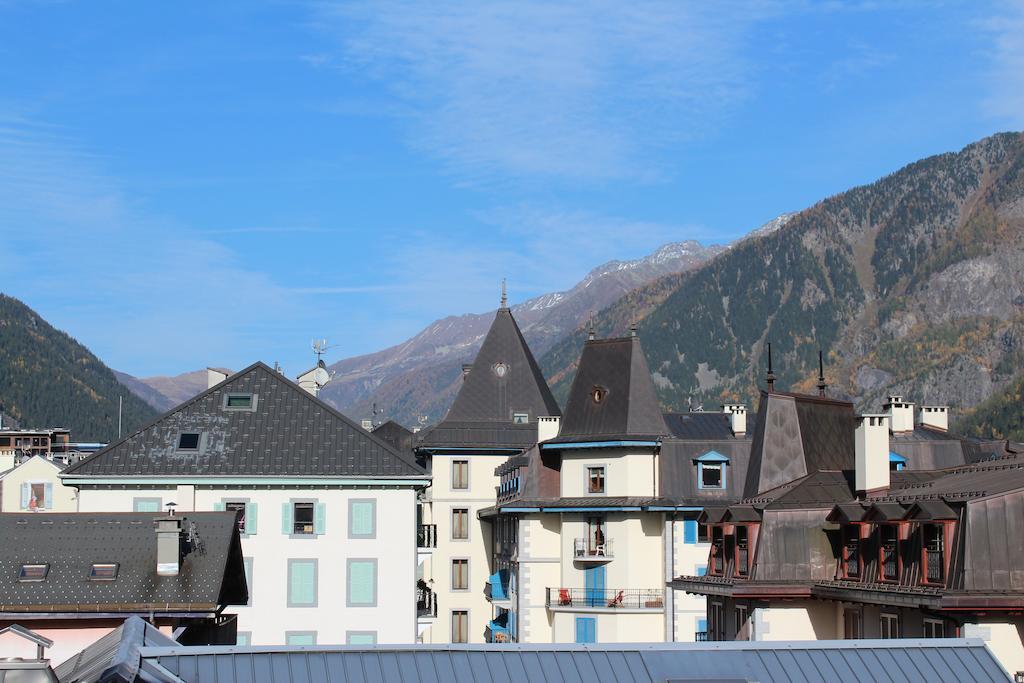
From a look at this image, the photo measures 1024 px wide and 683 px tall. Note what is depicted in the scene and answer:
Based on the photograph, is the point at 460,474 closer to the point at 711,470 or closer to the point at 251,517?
the point at 711,470

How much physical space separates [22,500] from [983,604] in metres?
91.4

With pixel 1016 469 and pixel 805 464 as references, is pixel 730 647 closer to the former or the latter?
pixel 1016 469

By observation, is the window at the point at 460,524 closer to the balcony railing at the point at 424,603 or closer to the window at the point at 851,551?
the balcony railing at the point at 424,603

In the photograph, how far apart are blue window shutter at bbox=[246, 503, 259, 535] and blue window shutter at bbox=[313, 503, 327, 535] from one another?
2027 mm

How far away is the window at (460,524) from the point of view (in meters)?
78.5

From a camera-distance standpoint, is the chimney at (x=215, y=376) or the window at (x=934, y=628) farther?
the chimney at (x=215, y=376)

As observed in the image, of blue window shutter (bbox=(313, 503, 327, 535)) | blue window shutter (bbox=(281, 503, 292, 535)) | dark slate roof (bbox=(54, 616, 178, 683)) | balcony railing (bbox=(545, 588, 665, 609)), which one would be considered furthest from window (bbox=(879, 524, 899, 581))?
balcony railing (bbox=(545, 588, 665, 609))

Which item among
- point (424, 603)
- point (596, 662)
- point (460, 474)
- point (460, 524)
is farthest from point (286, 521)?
point (596, 662)

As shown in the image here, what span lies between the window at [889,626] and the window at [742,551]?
545cm

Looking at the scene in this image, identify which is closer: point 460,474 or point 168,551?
point 168,551

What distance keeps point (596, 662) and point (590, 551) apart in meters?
42.8

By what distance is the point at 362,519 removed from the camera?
54.7 metres

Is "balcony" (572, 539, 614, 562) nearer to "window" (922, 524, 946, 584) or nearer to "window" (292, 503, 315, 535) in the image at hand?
"window" (292, 503, 315, 535)

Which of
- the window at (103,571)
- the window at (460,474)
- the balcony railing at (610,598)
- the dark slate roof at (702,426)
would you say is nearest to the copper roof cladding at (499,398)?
the window at (460,474)
